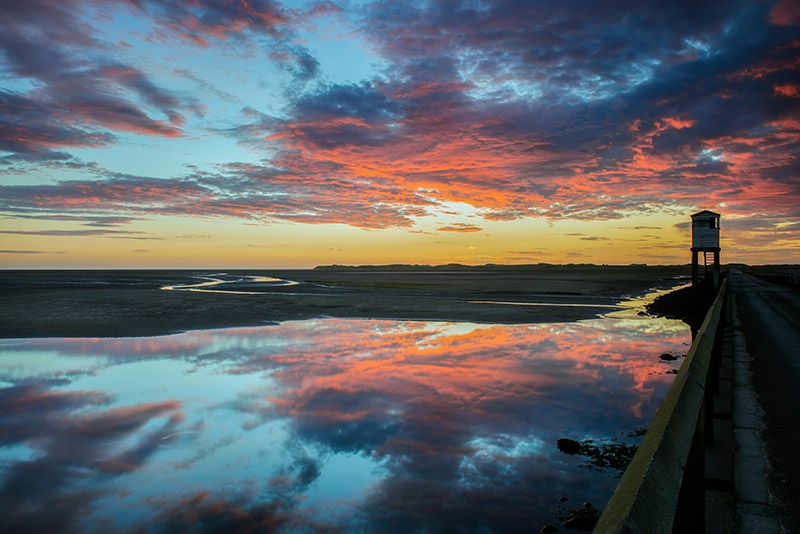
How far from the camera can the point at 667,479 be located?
1917 mm

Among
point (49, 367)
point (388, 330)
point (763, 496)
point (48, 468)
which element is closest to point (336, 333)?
point (388, 330)

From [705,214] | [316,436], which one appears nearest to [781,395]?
[316,436]

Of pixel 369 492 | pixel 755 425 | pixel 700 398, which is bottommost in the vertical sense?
pixel 369 492

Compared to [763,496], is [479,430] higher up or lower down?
lower down

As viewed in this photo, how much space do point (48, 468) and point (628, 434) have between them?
9190mm

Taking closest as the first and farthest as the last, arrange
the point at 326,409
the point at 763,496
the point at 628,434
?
the point at 763,496 → the point at 628,434 → the point at 326,409

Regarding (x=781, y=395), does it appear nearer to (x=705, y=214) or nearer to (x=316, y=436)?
(x=316, y=436)

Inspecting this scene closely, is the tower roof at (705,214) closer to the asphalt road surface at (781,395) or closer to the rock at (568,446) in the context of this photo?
the asphalt road surface at (781,395)

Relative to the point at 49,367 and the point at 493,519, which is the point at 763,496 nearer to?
the point at 493,519

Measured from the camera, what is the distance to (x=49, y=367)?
A: 14156 millimetres

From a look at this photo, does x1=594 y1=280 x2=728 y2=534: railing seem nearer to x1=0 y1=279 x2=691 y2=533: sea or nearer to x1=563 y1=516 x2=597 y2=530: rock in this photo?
x1=563 y1=516 x2=597 y2=530: rock

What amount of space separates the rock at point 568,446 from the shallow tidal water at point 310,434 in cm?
16

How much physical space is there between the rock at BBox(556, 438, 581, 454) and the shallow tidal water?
157 mm

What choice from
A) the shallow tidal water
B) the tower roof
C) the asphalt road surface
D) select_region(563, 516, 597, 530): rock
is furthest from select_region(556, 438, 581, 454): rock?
the tower roof
